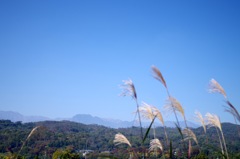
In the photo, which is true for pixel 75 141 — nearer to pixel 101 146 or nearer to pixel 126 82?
pixel 101 146

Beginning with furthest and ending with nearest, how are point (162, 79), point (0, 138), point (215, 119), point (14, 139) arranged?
point (0, 138) < point (14, 139) < point (215, 119) < point (162, 79)

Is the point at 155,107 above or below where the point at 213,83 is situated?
below

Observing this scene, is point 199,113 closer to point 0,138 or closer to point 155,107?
point 155,107

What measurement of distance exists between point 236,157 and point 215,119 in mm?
886

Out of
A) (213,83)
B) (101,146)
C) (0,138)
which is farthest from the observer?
(101,146)

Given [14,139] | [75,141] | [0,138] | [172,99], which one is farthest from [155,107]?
[75,141]

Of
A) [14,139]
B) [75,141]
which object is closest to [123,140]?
[14,139]

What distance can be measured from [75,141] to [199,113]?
92.2 meters

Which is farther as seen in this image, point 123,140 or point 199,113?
point 199,113

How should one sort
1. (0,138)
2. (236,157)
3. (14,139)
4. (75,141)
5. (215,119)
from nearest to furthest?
(236,157) → (215,119) → (14,139) → (0,138) → (75,141)

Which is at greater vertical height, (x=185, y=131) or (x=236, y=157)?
(x=185, y=131)

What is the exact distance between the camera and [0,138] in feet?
246

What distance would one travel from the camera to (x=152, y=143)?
457 cm

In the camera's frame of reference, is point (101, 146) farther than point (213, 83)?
Yes
